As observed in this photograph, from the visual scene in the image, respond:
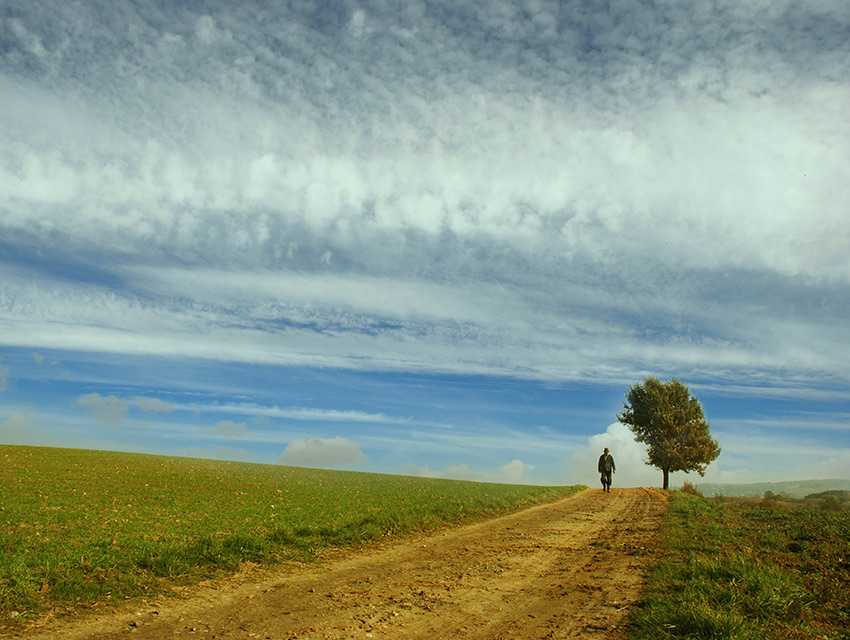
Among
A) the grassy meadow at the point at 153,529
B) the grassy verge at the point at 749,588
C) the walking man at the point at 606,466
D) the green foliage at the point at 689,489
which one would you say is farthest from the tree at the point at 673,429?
the grassy verge at the point at 749,588

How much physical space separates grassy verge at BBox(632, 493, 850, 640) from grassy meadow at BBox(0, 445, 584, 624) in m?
7.15

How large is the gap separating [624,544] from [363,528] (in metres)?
6.97

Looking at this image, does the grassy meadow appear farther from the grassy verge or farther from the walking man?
the walking man

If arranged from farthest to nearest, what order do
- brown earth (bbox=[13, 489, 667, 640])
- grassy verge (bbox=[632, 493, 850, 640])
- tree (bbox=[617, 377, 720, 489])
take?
tree (bbox=[617, 377, 720, 489]) < brown earth (bbox=[13, 489, 667, 640]) < grassy verge (bbox=[632, 493, 850, 640])

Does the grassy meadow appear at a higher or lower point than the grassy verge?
lower

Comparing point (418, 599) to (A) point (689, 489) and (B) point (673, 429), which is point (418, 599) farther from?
(B) point (673, 429)

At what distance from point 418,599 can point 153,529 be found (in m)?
8.20

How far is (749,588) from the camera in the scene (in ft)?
26.5

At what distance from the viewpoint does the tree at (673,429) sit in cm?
5019

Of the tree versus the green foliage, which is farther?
the tree

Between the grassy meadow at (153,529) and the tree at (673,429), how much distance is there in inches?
1315

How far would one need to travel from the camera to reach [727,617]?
251 inches

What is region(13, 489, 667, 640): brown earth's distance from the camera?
21.7 feet

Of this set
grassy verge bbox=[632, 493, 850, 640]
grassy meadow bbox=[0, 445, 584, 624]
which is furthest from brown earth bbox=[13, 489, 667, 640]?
grassy meadow bbox=[0, 445, 584, 624]
